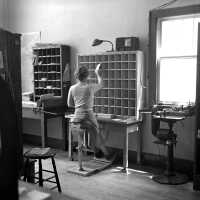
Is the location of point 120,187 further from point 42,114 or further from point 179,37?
point 179,37

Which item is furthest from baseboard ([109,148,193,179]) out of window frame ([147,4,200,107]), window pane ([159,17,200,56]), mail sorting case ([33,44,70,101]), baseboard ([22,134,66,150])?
mail sorting case ([33,44,70,101])

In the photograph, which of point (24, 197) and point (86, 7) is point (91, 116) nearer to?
point (86, 7)

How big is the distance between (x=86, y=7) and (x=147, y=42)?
4.45 feet

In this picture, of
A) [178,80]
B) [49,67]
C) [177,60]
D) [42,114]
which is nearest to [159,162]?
[178,80]

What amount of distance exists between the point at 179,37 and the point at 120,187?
2191 millimetres

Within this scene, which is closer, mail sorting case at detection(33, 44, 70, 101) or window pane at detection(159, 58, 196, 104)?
window pane at detection(159, 58, 196, 104)

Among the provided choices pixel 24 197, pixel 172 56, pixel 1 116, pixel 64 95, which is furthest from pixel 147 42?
pixel 1 116

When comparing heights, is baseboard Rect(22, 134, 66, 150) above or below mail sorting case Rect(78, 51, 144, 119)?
below

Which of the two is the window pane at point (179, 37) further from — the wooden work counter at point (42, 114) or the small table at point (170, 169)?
the wooden work counter at point (42, 114)

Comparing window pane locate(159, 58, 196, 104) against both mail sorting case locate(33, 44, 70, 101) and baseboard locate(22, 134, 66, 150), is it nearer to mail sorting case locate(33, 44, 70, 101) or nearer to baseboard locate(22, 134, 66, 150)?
mail sorting case locate(33, 44, 70, 101)

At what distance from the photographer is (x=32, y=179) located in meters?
3.10

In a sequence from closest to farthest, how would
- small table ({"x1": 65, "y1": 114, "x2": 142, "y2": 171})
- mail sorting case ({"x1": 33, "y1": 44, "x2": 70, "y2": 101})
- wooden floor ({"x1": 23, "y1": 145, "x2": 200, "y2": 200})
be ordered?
wooden floor ({"x1": 23, "y1": 145, "x2": 200, "y2": 200})
small table ({"x1": 65, "y1": 114, "x2": 142, "y2": 171})
mail sorting case ({"x1": 33, "y1": 44, "x2": 70, "y2": 101})

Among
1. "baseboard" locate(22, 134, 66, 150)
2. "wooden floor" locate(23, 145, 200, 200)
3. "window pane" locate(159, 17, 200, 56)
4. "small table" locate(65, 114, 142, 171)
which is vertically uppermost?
"window pane" locate(159, 17, 200, 56)

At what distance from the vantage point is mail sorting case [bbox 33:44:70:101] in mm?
5156
